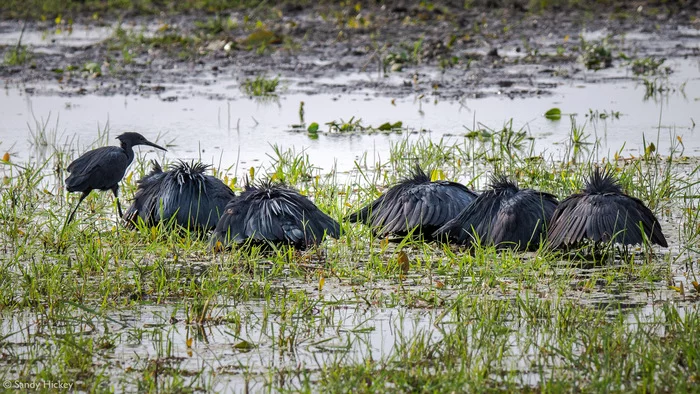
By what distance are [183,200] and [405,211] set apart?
1.42m

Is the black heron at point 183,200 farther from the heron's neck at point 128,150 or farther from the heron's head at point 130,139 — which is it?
the heron's head at point 130,139

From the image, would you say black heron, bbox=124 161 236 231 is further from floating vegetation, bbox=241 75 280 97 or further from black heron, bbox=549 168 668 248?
floating vegetation, bbox=241 75 280 97

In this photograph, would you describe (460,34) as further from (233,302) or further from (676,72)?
(233,302)

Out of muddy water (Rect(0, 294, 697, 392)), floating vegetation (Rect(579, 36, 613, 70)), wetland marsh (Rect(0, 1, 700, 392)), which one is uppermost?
floating vegetation (Rect(579, 36, 613, 70))

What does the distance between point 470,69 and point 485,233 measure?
23.9ft

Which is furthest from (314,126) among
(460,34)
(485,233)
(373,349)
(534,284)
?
(460,34)

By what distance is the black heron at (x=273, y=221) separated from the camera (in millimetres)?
6137

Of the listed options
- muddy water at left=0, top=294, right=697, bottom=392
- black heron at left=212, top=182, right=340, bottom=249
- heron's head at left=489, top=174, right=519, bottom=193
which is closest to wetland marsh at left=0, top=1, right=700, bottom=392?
muddy water at left=0, top=294, right=697, bottom=392

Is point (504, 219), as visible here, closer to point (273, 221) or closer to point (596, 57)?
point (273, 221)

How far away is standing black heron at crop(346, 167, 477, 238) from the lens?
660cm

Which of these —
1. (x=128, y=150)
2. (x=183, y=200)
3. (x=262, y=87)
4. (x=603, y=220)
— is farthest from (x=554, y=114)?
(x=183, y=200)

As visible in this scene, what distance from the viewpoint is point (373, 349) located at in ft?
Result: 15.1

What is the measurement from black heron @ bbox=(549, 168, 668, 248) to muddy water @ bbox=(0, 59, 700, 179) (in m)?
2.34

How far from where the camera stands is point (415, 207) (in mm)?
6648
